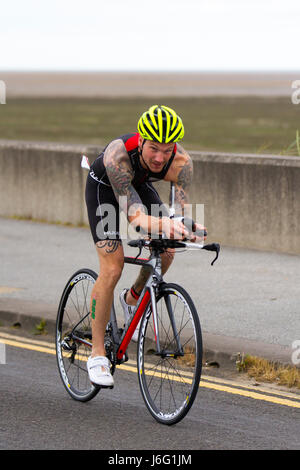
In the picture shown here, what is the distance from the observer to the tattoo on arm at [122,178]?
6258 mm

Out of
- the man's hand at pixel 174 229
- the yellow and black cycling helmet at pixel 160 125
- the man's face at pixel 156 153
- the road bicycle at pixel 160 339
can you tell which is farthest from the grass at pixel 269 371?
the yellow and black cycling helmet at pixel 160 125

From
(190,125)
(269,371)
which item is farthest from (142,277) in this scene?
(190,125)

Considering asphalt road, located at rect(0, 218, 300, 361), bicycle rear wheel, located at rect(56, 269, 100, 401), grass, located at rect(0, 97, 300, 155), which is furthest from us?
grass, located at rect(0, 97, 300, 155)

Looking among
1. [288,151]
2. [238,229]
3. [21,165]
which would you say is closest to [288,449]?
[238,229]

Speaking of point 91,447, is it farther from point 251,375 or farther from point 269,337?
point 269,337

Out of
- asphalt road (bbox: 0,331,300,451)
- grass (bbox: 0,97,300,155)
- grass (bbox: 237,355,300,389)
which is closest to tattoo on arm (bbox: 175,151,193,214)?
asphalt road (bbox: 0,331,300,451)

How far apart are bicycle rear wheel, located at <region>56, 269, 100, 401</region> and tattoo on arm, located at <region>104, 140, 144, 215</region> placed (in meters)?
0.86

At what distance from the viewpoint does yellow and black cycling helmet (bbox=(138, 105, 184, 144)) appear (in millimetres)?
6098

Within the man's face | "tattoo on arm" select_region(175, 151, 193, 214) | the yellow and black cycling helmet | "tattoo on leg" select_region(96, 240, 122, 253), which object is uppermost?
the yellow and black cycling helmet

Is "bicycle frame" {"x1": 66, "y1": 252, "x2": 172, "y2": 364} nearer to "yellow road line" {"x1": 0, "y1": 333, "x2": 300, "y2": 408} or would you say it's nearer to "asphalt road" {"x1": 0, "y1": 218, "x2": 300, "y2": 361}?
"yellow road line" {"x1": 0, "y1": 333, "x2": 300, "y2": 408}

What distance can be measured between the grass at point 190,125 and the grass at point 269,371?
1989 cm

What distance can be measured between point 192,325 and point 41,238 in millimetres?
8028

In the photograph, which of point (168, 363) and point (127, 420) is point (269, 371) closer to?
point (168, 363)

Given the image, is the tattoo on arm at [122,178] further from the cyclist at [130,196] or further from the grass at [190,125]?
the grass at [190,125]
